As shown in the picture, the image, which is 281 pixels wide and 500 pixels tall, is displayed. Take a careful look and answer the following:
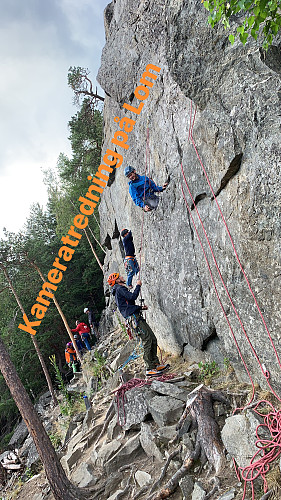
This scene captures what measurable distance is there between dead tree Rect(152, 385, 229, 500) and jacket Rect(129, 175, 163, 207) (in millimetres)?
4242

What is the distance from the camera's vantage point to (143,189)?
24.6 feet

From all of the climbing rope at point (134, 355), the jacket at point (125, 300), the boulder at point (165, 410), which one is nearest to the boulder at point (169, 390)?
the boulder at point (165, 410)

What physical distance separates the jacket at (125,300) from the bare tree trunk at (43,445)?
95.4 inches

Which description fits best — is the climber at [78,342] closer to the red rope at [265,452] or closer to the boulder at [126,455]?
the boulder at [126,455]

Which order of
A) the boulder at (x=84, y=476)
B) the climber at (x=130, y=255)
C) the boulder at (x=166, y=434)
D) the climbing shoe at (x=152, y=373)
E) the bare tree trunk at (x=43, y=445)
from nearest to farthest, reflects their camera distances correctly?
the boulder at (x=166, y=434) → the bare tree trunk at (x=43, y=445) → the boulder at (x=84, y=476) → the climbing shoe at (x=152, y=373) → the climber at (x=130, y=255)

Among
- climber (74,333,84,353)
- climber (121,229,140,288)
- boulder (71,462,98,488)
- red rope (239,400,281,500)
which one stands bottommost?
boulder (71,462,98,488)

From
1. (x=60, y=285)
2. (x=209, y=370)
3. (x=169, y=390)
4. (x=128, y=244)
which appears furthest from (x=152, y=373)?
(x=60, y=285)

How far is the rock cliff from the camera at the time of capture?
420 cm

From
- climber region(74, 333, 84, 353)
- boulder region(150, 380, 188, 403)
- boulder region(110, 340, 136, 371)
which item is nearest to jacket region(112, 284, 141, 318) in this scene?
boulder region(150, 380, 188, 403)

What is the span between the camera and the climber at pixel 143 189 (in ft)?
24.1

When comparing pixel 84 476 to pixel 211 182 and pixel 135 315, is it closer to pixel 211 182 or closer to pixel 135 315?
pixel 135 315

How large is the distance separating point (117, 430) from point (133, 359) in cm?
282

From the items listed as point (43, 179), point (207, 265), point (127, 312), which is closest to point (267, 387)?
point (207, 265)

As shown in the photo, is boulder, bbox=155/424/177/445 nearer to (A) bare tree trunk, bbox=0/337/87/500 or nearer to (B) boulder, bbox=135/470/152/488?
(B) boulder, bbox=135/470/152/488
